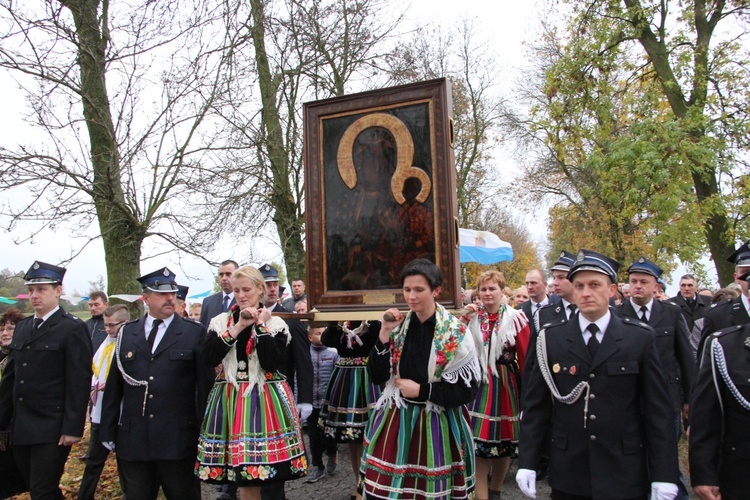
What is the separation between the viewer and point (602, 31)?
40.9 ft

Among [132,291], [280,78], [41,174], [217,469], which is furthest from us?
[280,78]

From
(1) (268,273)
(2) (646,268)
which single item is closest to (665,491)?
(2) (646,268)

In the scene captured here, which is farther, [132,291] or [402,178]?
[132,291]

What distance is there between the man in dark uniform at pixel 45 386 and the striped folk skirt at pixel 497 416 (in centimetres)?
344

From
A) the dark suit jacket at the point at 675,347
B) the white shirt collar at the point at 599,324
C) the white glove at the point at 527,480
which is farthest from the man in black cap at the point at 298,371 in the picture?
the dark suit jacket at the point at 675,347

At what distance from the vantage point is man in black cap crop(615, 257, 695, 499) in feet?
17.1

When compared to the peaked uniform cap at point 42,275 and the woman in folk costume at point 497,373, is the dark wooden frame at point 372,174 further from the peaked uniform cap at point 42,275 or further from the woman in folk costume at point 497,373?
the peaked uniform cap at point 42,275

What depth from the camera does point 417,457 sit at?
366 cm

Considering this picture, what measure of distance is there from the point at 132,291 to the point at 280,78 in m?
5.61

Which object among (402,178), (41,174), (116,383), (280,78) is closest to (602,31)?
(280,78)

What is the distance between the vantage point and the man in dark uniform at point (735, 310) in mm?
4824

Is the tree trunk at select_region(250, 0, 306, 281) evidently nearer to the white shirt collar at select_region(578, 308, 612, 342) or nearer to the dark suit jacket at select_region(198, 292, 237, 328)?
the dark suit jacket at select_region(198, 292, 237, 328)

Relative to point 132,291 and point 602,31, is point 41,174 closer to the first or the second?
point 132,291

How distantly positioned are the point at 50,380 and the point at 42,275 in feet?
2.93
